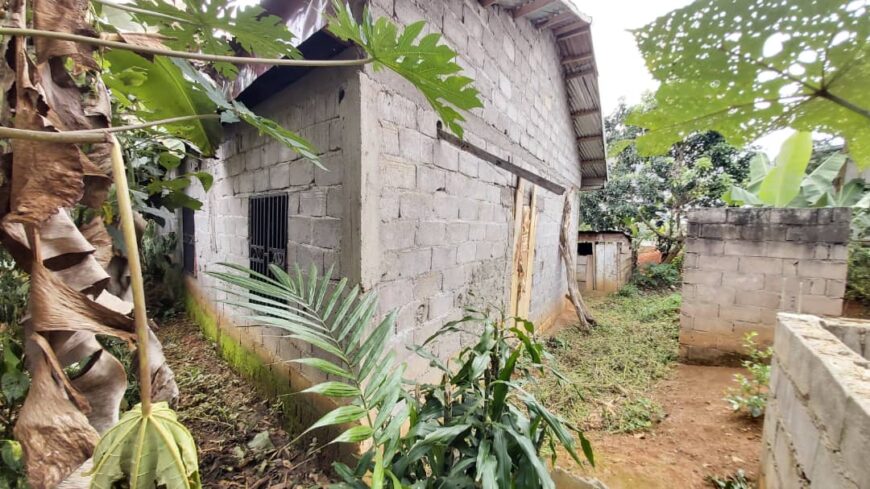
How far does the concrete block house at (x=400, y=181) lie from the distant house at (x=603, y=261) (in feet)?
17.7

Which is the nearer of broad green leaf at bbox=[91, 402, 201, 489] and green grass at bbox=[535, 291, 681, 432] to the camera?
broad green leaf at bbox=[91, 402, 201, 489]

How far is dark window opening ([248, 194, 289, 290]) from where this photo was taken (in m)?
2.51

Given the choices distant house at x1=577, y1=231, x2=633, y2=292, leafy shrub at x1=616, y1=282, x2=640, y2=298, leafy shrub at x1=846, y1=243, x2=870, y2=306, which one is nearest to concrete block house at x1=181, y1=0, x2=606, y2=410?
leafy shrub at x1=846, y1=243, x2=870, y2=306

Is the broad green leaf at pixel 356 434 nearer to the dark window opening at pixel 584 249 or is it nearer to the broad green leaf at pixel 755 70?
the broad green leaf at pixel 755 70

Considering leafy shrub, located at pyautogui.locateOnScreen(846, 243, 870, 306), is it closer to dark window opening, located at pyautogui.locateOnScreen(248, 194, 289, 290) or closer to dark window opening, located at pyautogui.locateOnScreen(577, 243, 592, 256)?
dark window opening, located at pyautogui.locateOnScreen(577, 243, 592, 256)

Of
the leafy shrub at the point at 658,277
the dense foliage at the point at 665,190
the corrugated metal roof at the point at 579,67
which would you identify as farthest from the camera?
the dense foliage at the point at 665,190

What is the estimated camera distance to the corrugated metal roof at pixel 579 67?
11.9 ft

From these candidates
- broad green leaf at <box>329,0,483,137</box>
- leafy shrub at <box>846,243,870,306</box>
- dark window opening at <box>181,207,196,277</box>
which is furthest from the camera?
dark window opening at <box>181,207,196,277</box>

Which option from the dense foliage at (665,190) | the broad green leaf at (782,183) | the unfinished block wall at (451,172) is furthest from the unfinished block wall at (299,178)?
the dense foliage at (665,190)

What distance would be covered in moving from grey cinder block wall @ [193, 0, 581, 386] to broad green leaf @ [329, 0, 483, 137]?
0.84 m

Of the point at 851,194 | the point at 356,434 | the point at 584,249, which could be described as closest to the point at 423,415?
the point at 356,434

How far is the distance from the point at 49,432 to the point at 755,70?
4.25ft

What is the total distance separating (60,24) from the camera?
2.54ft

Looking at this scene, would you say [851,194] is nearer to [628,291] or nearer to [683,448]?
[628,291]
